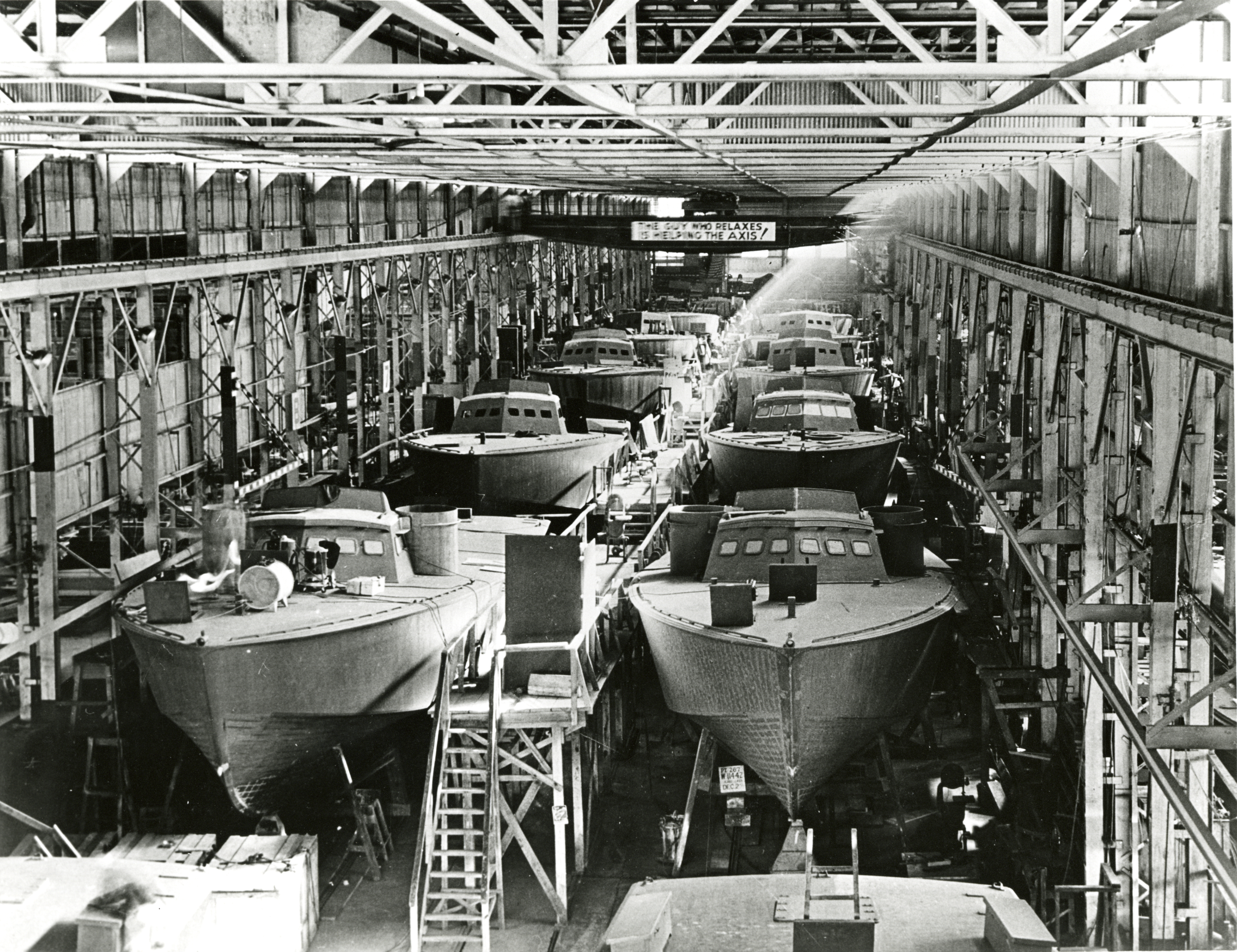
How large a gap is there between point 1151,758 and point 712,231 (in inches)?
1006

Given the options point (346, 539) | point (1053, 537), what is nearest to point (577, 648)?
point (346, 539)

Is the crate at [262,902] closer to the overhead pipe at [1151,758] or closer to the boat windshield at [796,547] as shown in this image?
the boat windshield at [796,547]

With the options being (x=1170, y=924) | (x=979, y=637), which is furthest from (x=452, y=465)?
(x=1170, y=924)

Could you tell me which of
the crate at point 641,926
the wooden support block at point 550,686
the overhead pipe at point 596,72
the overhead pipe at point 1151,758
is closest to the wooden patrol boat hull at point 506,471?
the wooden support block at point 550,686

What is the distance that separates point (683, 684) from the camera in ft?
48.6

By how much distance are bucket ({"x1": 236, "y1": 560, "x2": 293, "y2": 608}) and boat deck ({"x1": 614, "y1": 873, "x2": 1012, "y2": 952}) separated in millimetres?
5846

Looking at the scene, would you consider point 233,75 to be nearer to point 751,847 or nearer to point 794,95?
point 751,847

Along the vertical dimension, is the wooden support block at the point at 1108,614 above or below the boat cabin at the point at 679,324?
below

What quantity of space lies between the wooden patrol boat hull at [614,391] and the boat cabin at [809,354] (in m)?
2.77

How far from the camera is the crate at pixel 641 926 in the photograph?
29.5 feet

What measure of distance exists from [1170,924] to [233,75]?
9.23 m

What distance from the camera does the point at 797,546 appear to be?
16688mm

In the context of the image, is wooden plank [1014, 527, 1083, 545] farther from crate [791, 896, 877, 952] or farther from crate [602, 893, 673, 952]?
crate [791, 896, 877, 952]

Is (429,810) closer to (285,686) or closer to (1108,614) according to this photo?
(285,686)
